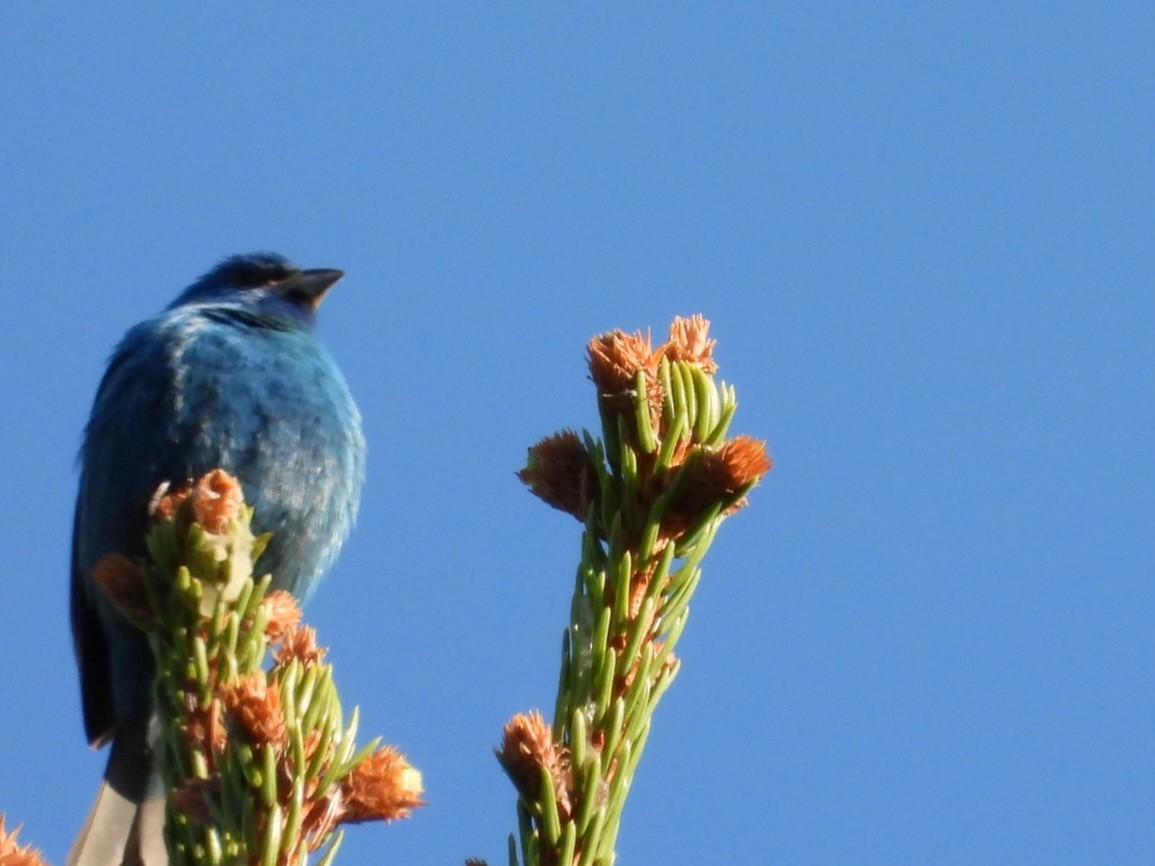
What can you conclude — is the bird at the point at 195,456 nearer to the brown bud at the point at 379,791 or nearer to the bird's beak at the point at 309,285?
the bird's beak at the point at 309,285

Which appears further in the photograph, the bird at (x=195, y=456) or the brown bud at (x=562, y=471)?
the bird at (x=195, y=456)

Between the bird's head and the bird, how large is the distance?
816mm

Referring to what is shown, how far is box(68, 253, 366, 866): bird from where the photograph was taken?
17.5 feet

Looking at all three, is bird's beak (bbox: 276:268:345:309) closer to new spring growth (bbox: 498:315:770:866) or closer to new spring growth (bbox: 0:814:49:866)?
new spring growth (bbox: 498:315:770:866)

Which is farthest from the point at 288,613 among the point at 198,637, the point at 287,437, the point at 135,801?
the point at 287,437

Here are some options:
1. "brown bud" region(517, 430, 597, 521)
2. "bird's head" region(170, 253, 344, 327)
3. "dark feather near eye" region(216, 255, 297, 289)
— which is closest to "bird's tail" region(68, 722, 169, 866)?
"brown bud" region(517, 430, 597, 521)

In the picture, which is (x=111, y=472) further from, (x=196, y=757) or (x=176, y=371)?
(x=196, y=757)

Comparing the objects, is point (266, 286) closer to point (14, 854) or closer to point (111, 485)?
point (111, 485)

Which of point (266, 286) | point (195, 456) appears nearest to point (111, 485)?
point (195, 456)

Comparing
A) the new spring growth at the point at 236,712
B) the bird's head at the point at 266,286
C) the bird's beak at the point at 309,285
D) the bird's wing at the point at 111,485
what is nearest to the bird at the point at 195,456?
the bird's wing at the point at 111,485

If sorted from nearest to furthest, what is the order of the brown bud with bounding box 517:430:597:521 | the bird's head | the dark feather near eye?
the brown bud with bounding box 517:430:597:521 → the bird's head → the dark feather near eye

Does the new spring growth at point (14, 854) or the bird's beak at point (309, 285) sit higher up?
the bird's beak at point (309, 285)

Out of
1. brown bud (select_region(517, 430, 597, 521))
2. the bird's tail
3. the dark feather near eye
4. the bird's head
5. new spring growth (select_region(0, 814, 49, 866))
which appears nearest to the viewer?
new spring growth (select_region(0, 814, 49, 866))

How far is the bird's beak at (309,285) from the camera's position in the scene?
23.6 feet
